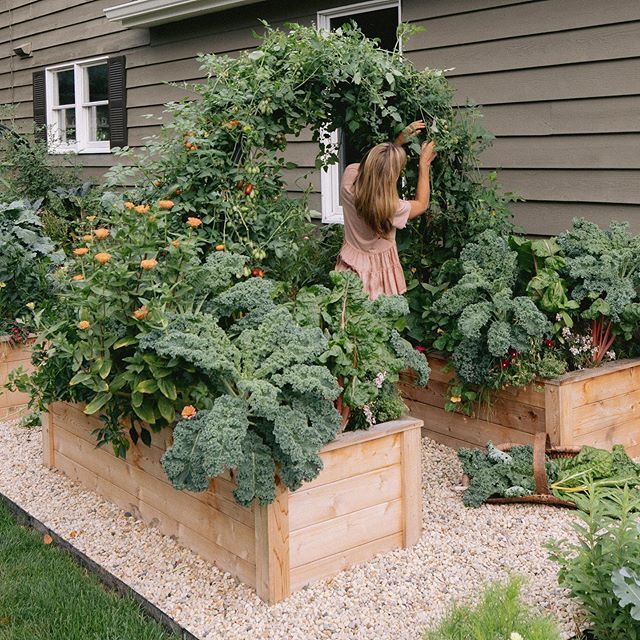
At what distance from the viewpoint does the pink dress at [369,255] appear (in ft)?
15.6

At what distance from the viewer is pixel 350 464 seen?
3.35 metres

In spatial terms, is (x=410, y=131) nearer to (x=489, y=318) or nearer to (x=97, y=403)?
(x=489, y=318)

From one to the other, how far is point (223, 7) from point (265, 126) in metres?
4.08

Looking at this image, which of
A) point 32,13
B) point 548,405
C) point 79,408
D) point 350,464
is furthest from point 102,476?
point 32,13

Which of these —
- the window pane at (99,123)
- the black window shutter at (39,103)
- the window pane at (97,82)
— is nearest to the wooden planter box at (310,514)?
the window pane at (99,123)

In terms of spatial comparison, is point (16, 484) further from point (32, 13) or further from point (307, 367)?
point (32, 13)

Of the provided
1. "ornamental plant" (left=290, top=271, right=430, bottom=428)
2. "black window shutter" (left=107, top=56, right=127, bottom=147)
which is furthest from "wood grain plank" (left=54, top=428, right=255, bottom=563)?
"black window shutter" (left=107, top=56, right=127, bottom=147)

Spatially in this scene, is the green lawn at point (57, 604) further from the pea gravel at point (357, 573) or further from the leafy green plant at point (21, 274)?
the leafy green plant at point (21, 274)

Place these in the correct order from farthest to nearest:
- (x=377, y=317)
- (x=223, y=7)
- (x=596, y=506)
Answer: (x=223, y=7), (x=377, y=317), (x=596, y=506)

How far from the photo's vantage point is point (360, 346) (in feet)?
11.4

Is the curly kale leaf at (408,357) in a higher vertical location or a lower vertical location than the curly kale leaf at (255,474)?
higher

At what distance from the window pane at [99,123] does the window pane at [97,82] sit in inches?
5.1

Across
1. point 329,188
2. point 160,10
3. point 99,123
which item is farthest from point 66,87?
point 329,188

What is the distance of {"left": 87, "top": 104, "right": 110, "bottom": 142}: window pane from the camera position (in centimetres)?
1030
